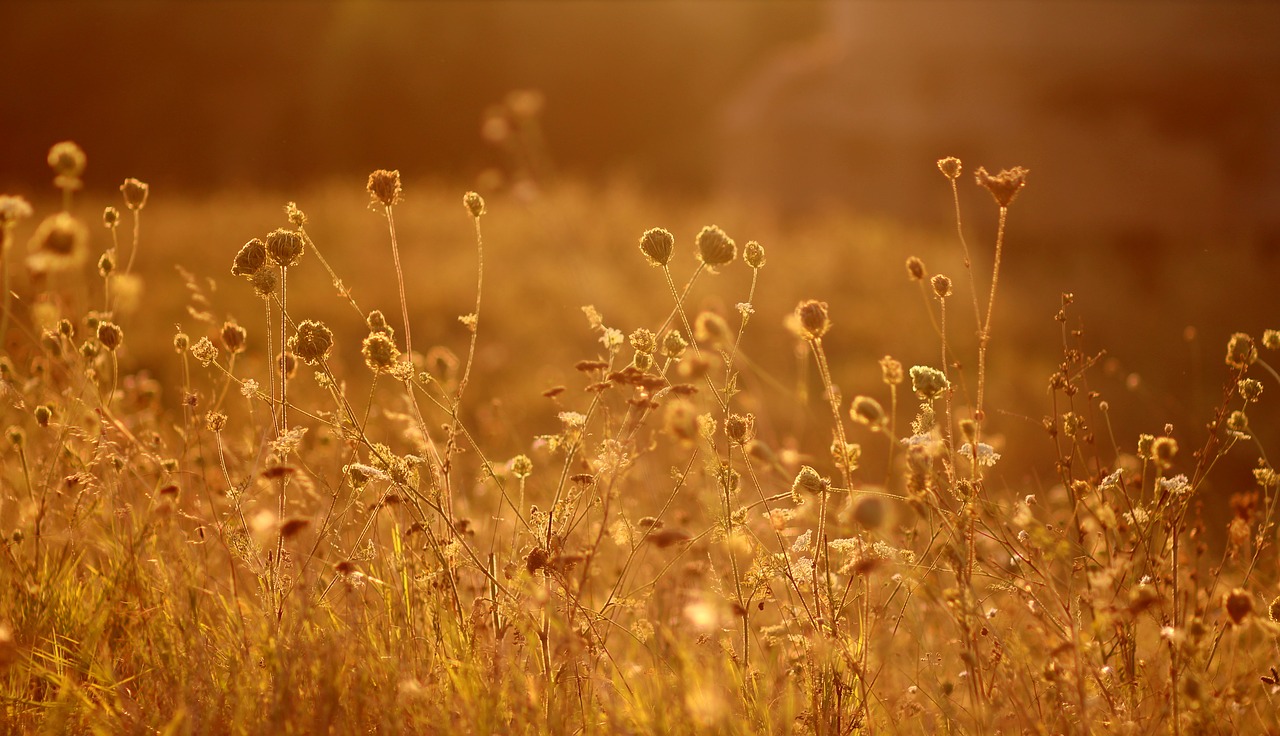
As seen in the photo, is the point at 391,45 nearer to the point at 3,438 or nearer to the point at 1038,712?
the point at 3,438

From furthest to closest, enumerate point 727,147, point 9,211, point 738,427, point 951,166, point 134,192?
point 727,147 → point 134,192 → point 951,166 → point 738,427 → point 9,211

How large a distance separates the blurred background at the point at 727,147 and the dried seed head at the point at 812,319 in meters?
0.18

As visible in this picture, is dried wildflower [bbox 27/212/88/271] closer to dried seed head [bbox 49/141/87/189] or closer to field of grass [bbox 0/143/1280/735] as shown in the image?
field of grass [bbox 0/143/1280/735]

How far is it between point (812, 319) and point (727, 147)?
11.5m

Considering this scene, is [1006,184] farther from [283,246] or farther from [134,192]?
[134,192]

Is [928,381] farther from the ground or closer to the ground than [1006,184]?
closer to the ground

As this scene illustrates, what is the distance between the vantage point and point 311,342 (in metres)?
1.76

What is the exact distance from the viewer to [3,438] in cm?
305

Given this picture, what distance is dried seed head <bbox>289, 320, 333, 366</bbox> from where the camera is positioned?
175cm

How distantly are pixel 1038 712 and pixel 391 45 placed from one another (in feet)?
47.7

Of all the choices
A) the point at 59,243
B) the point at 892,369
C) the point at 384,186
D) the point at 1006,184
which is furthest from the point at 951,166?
the point at 59,243

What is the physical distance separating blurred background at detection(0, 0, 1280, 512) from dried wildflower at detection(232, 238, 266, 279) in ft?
1.45

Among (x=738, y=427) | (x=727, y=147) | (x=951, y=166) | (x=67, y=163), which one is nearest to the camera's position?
(x=67, y=163)

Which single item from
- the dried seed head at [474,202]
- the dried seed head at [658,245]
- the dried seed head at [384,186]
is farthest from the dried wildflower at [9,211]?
the dried seed head at [658,245]
